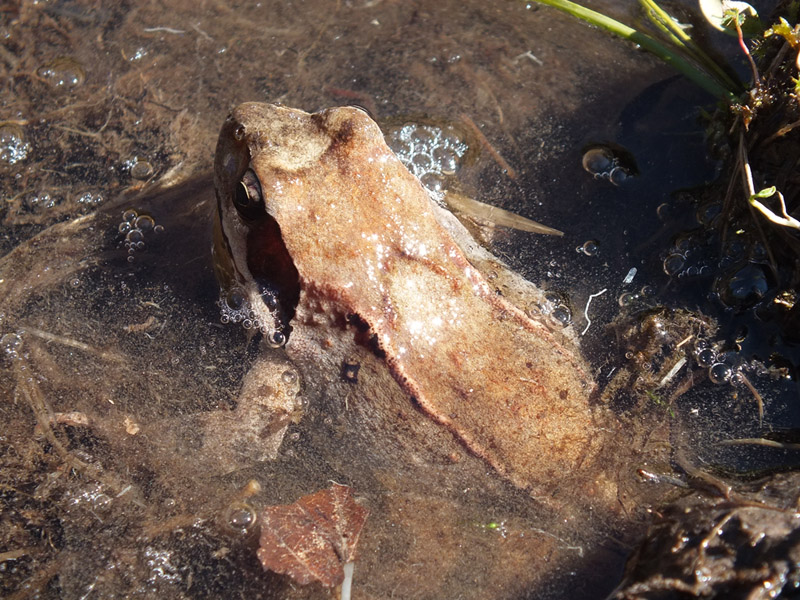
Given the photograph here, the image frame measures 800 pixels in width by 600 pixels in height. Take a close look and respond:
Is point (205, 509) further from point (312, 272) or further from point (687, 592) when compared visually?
point (687, 592)

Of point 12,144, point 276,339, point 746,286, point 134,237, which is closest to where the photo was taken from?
Answer: point 746,286

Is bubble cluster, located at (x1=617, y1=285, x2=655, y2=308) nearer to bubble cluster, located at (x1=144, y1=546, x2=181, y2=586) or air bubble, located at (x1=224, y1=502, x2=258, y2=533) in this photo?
air bubble, located at (x1=224, y1=502, x2=258, y2=533)

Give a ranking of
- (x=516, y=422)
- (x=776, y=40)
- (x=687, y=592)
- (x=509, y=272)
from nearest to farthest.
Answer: (x=687, y=592), (x=516, y=422), (x=776, y=40), (x=509, y=272)

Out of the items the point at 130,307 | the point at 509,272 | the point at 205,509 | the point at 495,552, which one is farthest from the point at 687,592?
the point at 130,307

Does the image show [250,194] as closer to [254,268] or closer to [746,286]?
[254,268]

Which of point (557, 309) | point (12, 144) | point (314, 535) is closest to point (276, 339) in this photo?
point (314, 535)

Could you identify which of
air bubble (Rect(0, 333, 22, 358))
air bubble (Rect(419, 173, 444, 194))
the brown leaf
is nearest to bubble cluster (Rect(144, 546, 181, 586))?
the brown leaf
